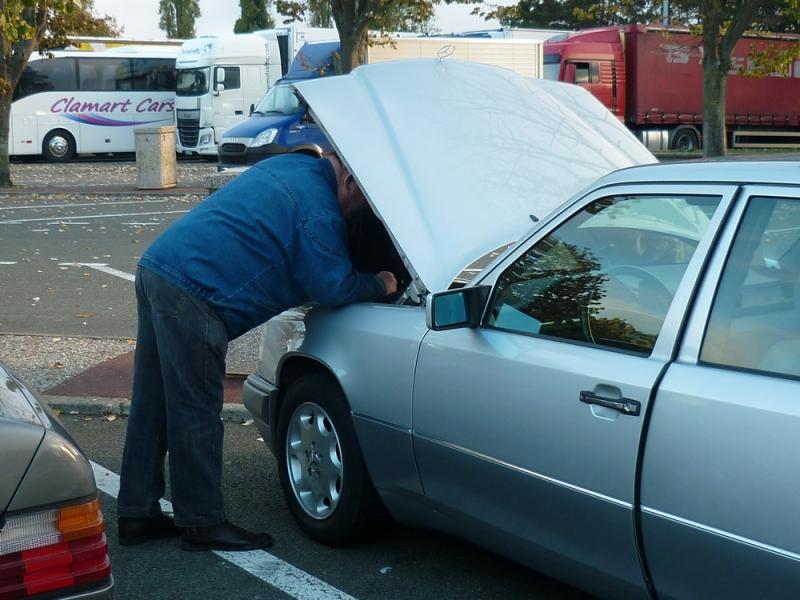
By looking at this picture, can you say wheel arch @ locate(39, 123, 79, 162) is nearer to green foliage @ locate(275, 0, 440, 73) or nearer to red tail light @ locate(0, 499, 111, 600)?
green foliage @ locate(275, 0, 440, 73)

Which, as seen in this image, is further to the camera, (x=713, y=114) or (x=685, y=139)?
(x=685, y=139)

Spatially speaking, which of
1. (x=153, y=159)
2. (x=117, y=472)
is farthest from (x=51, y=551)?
(x=153, y=159)

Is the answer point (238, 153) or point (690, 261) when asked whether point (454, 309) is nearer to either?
point (690, 261)

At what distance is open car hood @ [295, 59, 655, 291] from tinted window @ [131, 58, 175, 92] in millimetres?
33940

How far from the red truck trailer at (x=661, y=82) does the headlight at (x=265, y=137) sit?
1205cm

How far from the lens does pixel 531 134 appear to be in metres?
4.41

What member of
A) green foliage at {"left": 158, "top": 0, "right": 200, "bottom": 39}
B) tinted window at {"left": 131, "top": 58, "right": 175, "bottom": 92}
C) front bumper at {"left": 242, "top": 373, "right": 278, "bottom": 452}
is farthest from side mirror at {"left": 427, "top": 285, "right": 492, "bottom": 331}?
green foliage at {"left": 158, "top": 0, "right": 200, "bottom": 39}

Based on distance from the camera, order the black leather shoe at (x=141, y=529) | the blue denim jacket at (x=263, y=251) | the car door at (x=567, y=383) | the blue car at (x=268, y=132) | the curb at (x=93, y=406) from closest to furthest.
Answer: the car door at (x=567, y=383), the blue denim jacket at (x=263, y=251), the black leather shoe at (x=141, y=529), the curb at (x=93, y=406), the blue car at (x=268, y=132)

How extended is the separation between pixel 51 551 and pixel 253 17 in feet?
199

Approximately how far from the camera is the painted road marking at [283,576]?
13.0 ft

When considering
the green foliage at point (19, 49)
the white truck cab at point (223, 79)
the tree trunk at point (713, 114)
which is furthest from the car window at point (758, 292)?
the white truck cab at point (223, 79)

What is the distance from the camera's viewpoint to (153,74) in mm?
37000

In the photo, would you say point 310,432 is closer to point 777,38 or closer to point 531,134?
point 531,134

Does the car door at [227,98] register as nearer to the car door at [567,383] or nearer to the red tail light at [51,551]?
the car door at [567,383]
